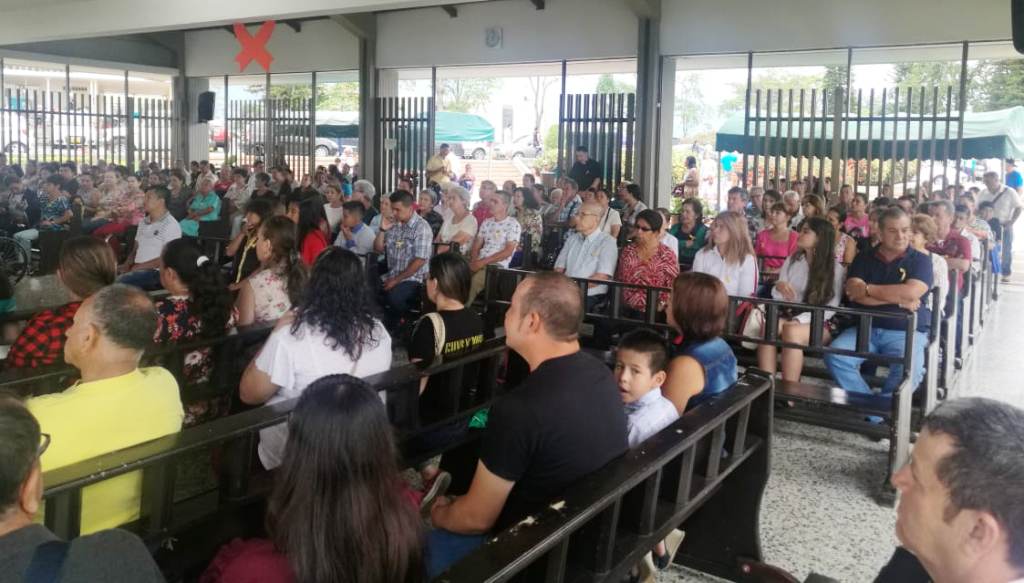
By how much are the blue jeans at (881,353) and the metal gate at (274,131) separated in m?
12.7

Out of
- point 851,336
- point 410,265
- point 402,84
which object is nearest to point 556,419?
point 851,336

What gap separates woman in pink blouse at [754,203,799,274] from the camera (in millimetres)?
6641

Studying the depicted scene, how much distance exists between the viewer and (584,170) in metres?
12.3

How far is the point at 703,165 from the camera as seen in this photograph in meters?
18.8

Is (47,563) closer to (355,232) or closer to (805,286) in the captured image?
(805,286)

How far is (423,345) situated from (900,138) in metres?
8.95

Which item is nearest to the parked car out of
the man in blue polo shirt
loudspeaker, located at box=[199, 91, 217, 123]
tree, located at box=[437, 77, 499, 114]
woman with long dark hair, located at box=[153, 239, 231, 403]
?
tree, located at box=[437, 77, 499, 114]

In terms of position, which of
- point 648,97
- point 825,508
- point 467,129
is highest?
point 467,129

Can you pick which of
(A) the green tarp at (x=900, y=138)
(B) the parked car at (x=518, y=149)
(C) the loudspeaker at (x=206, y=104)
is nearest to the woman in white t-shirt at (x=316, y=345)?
(A) the green tarp at (x=900, y=138)

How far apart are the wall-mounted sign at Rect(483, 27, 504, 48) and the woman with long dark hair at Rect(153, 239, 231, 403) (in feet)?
35.2

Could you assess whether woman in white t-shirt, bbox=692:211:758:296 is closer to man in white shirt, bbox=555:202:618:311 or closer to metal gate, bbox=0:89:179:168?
man in white shirt, bbox=555:202:618:311

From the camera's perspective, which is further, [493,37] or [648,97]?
[493,37]

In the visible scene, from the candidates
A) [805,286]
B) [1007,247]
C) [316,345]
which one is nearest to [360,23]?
[1007,247]

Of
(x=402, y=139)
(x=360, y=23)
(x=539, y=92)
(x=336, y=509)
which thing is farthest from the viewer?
(x=539, y=92)
